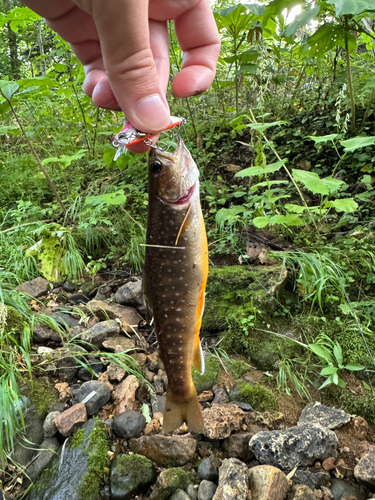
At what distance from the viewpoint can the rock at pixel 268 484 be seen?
6.16ft

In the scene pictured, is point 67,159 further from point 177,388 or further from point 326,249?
point 177,388

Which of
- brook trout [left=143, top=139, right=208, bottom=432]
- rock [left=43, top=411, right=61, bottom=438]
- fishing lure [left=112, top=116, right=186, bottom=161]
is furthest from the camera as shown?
rock [left=43, top=411, right=61, bottom=438]

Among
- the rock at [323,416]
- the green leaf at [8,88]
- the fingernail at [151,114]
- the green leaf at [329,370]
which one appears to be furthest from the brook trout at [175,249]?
the green leaf at [8,88]

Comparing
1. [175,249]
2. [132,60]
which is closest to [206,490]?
[175,249]

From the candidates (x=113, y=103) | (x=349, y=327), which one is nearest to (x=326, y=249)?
(x=349, y=327)

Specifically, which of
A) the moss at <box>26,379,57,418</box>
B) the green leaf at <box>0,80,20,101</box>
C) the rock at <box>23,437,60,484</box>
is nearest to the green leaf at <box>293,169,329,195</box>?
the moss at <box>26,379,57,418</box>

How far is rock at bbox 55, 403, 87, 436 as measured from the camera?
2.38 metres

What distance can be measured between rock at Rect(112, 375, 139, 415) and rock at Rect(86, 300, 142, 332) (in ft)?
2.22

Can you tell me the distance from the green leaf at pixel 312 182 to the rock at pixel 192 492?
2.33m

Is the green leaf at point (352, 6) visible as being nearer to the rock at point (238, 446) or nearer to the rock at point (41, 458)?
the rock at point (238, 446)

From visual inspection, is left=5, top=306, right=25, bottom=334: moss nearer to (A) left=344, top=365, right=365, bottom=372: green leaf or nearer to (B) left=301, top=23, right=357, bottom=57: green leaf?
(A) left=344, top=365, right=365, bottom=372: green leaf

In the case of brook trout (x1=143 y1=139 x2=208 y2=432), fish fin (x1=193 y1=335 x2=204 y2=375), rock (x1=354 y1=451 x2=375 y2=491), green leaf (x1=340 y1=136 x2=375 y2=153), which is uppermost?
brook trout (x1=143 y1=139 x2=208 y2=432)

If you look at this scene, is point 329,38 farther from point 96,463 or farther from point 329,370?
point 96,463

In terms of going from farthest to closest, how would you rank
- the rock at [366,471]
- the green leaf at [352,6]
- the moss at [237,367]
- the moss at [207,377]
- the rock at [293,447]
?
the green leaf at [352,6], the moss at [237,367], the moss at [207,377], the rock at [293,447], the rock at [366,471]
